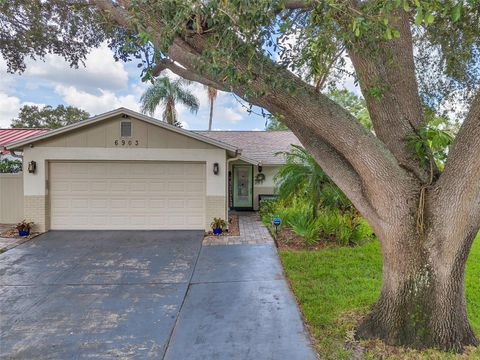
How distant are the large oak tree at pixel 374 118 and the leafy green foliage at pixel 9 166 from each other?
11.8 metres

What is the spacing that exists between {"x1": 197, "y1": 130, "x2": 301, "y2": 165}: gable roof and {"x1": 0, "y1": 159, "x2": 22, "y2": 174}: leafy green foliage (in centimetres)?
791

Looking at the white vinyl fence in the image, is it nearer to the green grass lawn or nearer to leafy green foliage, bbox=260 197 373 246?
leafy green foliage, bbox=260 197 373 246

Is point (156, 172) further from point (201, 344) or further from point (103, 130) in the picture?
point (201, 344)

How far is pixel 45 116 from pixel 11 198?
1025 inches

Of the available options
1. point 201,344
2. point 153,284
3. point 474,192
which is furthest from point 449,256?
point 153,284

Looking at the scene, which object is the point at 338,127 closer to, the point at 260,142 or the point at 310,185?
the point at 310,185

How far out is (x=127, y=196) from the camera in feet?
32.3

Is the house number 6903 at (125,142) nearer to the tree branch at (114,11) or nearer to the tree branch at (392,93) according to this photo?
the tree branch at (114,11)

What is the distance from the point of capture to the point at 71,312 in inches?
179

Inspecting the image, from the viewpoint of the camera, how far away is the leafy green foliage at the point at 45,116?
3208 cm

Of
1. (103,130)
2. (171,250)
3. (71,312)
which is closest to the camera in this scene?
(71,312)

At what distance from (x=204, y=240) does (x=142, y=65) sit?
238 inches

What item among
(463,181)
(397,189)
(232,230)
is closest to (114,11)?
(397,189)

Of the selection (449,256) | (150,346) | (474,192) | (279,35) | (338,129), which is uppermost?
(279,35)
